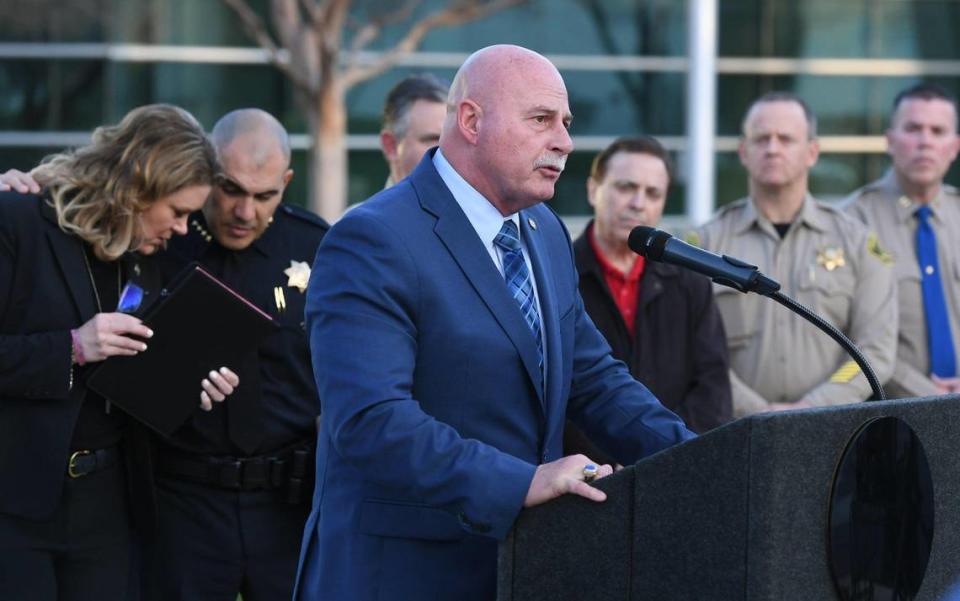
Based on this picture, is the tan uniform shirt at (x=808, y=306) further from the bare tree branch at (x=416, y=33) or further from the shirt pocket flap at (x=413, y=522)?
the bare tree branch at (x=416, y=33)

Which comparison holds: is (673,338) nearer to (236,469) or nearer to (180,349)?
(236,469)

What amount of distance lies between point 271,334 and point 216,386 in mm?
256

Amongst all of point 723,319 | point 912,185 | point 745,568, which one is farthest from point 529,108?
point 912,185

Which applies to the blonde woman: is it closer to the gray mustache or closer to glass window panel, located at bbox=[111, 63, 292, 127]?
the gray mustache

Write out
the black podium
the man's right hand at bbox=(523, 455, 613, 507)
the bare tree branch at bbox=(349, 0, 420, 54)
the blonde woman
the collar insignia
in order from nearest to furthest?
1. the black podium
2. the man's right hand at bbox=(523, 455, 613, 507)
3. the blonde woman
4. the collar insignia
5. the bare tree branch at bbox=(349, 0, 420, 54)

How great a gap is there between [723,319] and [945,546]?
9.64ft

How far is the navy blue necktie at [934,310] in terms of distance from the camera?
584 centimetres

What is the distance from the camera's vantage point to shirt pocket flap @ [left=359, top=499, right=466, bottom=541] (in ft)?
9.47

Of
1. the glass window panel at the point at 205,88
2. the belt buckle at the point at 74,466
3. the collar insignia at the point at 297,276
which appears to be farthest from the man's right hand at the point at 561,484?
the glass window panel at the point at 205,88

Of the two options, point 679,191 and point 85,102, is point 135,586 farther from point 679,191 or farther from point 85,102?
point 679,191

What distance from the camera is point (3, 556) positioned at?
387 cm

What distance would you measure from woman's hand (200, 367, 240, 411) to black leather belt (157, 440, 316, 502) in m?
0.22

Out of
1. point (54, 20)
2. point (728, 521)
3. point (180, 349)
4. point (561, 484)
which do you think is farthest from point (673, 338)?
point (54, 20)

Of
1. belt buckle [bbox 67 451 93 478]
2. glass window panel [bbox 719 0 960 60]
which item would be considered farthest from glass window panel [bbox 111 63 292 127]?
belt buckle [bbox 67 451 93 478]
